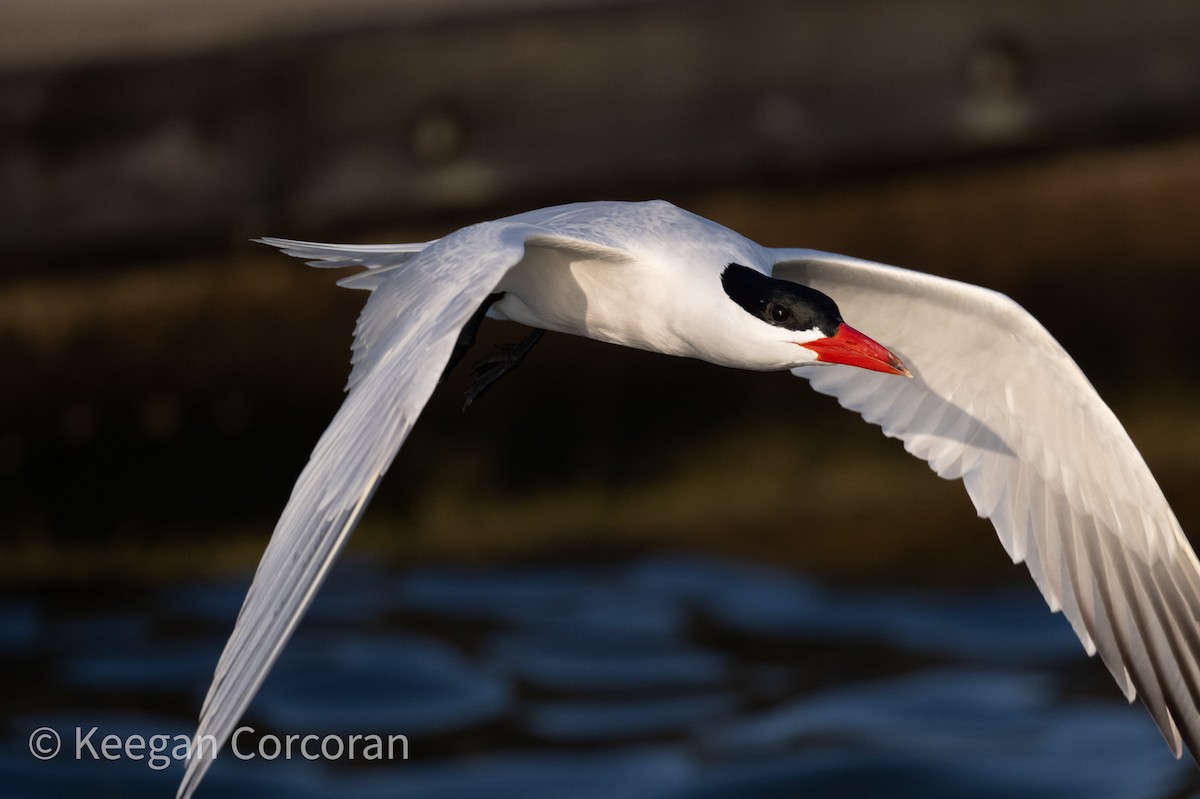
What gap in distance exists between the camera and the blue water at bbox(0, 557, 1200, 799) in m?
9.63

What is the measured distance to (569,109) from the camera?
8.71m

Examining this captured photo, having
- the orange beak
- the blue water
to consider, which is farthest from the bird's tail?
the blue water

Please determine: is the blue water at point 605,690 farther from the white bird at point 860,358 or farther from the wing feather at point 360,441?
the wing feather at point 360,441

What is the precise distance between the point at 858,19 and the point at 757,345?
3994 millimetres

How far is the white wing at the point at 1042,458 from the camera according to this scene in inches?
227

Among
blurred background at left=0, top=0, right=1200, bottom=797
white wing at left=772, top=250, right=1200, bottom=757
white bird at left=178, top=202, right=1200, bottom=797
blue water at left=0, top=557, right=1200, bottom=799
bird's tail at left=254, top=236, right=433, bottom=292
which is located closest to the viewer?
white bird at left=178, top=202, right=1200, bottom=797

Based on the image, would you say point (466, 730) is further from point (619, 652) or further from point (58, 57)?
point (58, 57)

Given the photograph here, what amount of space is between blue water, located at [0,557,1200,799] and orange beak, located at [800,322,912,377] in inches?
198

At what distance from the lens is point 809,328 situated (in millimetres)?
4973

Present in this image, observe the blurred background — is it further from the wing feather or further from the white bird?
the wing feather

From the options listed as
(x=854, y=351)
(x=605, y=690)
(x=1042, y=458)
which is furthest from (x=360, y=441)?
(x=605, y=690)

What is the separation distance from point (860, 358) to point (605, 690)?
235 inches

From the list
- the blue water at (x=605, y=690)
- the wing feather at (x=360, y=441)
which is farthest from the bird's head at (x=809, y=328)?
the blue water at (x=605, y=690)

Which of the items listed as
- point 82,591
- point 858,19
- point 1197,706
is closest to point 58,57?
point 82,591
